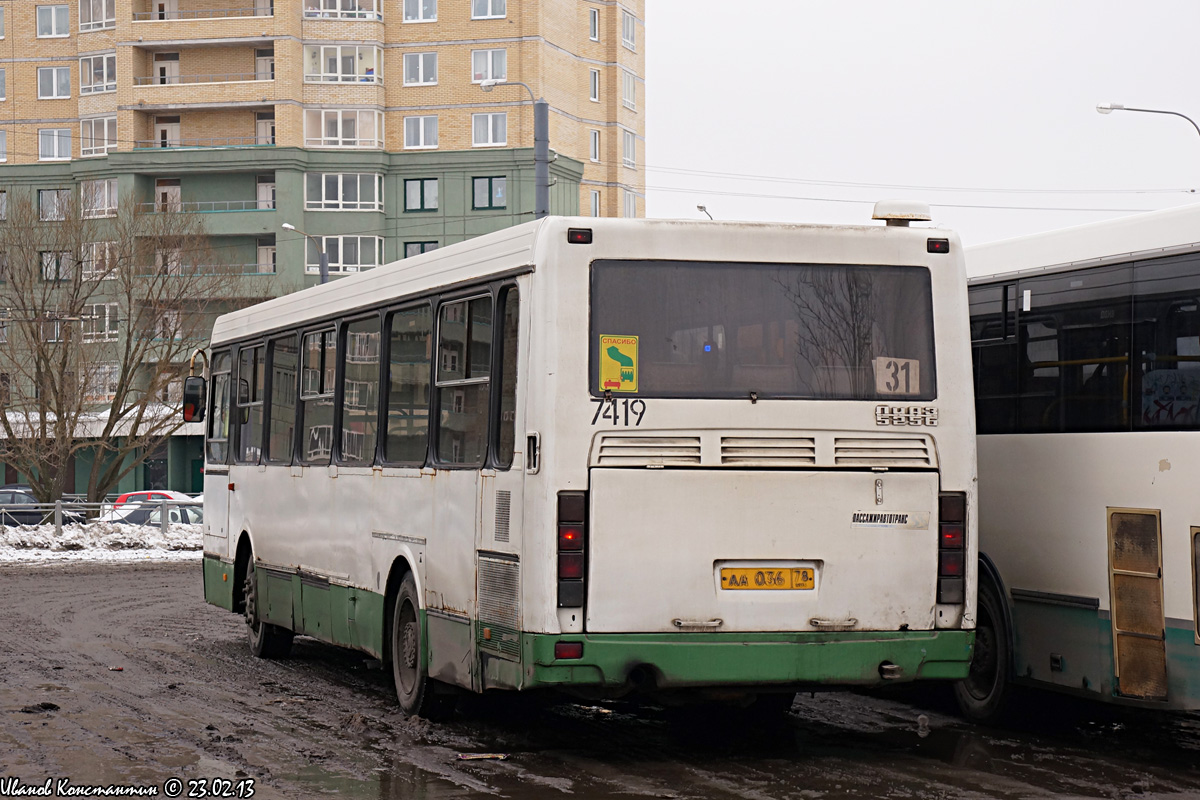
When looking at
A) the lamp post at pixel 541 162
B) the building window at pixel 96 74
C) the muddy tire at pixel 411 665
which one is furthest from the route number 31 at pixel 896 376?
the building window at pixel 96 74

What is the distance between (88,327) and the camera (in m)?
45.7

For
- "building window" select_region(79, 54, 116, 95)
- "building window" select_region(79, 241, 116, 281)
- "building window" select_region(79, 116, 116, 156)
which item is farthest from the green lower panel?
"building window" select_region(79, 54, 116, 95)

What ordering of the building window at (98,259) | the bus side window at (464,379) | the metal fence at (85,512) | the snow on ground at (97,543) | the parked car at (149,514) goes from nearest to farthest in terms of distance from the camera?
the bus side window at (464,379) < the snow on ground at (97,543) < the metal fence at (85,512) < the parked car at (149,514) < the building window at (98,259)

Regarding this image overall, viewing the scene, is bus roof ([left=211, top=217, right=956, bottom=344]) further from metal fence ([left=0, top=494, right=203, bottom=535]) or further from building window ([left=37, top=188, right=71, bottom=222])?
building window ([left=37, top=188, right=71, bottom=222])

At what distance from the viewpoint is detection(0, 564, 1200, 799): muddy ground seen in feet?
29.1

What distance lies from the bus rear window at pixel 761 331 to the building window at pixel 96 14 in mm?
71364

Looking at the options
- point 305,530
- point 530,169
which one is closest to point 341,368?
point 305,530

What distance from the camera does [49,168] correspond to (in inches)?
3031

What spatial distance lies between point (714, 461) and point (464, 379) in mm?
1871

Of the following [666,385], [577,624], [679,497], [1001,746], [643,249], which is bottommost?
[1001,746]

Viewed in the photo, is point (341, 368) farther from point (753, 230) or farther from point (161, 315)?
point (161, 315)

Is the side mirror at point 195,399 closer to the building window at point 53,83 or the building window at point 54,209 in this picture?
the building window at point 54,209

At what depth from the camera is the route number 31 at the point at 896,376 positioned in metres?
9.60

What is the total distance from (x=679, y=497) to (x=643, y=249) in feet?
4.45
